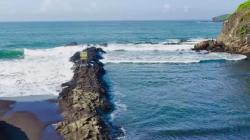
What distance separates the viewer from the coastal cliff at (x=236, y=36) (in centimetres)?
6066

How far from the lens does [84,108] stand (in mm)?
27141

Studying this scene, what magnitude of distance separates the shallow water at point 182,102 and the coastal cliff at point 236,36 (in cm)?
1361

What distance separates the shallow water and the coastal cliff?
13.6m

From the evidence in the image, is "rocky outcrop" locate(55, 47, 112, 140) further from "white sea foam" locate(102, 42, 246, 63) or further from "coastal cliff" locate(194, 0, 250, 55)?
"coastal cliff" locate(194, 0, 250, 55)

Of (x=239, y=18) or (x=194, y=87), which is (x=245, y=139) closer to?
(x=194, y=87)

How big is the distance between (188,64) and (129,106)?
954 inches

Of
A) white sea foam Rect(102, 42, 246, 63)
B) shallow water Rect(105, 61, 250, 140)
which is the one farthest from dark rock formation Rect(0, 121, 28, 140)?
white sea foam Rect(102, 42, 246, 63)

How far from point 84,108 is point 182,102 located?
304 inches

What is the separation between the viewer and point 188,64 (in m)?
52.7

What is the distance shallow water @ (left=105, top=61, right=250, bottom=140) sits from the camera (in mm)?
24453

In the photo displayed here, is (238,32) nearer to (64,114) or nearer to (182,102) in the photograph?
(182,102)

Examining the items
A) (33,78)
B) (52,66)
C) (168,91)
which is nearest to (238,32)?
(52,66)

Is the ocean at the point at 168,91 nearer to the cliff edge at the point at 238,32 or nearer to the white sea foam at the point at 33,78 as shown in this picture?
the white sea foam at the point at 33,78

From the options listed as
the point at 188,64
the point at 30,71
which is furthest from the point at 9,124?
the point at 188,64
